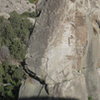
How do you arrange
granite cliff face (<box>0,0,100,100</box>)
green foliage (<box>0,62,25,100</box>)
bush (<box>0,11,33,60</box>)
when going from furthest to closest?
bush (<box>0,11,33,60</box>)
green foliage (<box>0,62,25,100</box>)
granite cliff face (<box>0,0,100,100</box>)

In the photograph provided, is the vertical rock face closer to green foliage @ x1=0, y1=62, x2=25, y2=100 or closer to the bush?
green foliage @ x1=0, y1=62, x2=25, y2=100

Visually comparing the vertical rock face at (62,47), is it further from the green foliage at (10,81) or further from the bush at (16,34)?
the bush at (16,34)

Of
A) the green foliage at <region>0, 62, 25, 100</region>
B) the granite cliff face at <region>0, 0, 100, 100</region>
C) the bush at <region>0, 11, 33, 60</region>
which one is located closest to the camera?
the granite cliff face at <region>0, 0, 100, 100</region>

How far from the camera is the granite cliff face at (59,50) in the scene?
7608 mm

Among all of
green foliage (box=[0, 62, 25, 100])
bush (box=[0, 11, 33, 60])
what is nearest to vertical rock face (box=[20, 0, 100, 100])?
green foliage (box=[0, 62, 25, 100])

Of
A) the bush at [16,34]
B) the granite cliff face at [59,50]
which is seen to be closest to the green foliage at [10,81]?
the bush at [16,34]

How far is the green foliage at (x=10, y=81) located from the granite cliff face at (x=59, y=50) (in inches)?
59.4

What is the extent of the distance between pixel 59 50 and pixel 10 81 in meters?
2.86

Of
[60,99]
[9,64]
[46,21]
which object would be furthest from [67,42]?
[9,64]

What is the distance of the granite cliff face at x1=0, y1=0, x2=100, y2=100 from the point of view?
7.61m

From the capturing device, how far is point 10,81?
1003 centimetres

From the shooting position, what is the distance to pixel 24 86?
312 inches

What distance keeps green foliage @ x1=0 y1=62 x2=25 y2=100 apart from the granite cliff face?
4.95ft

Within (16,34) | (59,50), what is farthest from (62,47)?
(16,34)
